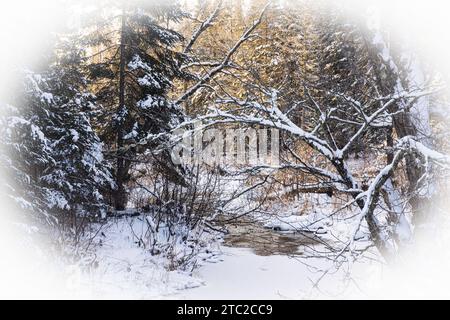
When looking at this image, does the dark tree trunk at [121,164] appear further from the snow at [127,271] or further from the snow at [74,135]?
the snow at [74,135]

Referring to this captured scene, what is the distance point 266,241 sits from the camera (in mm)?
11266

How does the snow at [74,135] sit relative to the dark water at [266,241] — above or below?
above

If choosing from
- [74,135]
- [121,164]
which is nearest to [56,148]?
[74,135]

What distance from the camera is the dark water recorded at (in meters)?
10.2

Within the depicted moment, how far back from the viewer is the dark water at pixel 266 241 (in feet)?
33.5

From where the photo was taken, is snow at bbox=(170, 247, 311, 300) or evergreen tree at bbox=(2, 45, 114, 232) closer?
snow at bbox=(170, 247, 311, 300)

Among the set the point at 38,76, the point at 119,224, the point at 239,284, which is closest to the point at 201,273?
the point at 239,284

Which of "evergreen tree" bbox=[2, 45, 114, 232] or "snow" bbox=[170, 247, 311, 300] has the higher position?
"evergreen tree" bbox=[2, 45, 114, 232]

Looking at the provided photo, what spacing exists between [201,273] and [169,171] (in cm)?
386

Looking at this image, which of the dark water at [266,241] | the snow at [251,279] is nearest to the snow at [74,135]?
the snow at [251,279]

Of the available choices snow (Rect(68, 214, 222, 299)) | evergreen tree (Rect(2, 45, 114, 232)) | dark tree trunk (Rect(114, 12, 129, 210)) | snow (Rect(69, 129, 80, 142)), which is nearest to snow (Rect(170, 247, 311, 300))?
snow (Rect(68, 214, 222, 299))

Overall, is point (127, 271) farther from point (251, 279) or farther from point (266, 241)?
point (266, 241)

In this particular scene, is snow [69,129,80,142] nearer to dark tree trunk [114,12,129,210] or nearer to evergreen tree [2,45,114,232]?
evergreen tree [2,45,114,232]

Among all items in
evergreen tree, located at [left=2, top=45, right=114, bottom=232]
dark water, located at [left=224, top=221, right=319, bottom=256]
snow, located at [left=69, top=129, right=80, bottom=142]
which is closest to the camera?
evergreen tree, located at [left=2, top=45, right=114, bottom=232]
